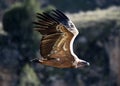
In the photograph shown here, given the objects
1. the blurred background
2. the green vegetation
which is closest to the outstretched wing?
the green vegetation

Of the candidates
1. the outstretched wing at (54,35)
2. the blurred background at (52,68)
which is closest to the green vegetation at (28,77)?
the blurred background at (52,68)

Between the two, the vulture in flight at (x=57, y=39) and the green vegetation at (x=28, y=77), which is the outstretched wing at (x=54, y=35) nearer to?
the vulture in flight at (x=57, y=39)

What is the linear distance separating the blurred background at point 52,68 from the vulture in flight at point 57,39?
76.4 ft

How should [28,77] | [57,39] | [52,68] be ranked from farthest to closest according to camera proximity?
[52,68], [28,77], [57,39]

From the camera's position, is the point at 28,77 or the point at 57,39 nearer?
the point at 57,39

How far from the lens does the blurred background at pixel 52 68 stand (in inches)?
1649

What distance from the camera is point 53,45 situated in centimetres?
1744

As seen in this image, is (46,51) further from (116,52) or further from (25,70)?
(116,52)

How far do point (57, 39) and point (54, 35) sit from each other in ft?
0.45

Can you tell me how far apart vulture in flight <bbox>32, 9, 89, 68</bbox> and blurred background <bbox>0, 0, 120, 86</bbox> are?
23.3 metres

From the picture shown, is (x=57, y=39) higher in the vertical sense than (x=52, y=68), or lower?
higher

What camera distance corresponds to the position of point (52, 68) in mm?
42875

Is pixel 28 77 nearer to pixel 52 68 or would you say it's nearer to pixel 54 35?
pixel 52 68

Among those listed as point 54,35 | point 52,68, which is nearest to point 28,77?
point 52,68
